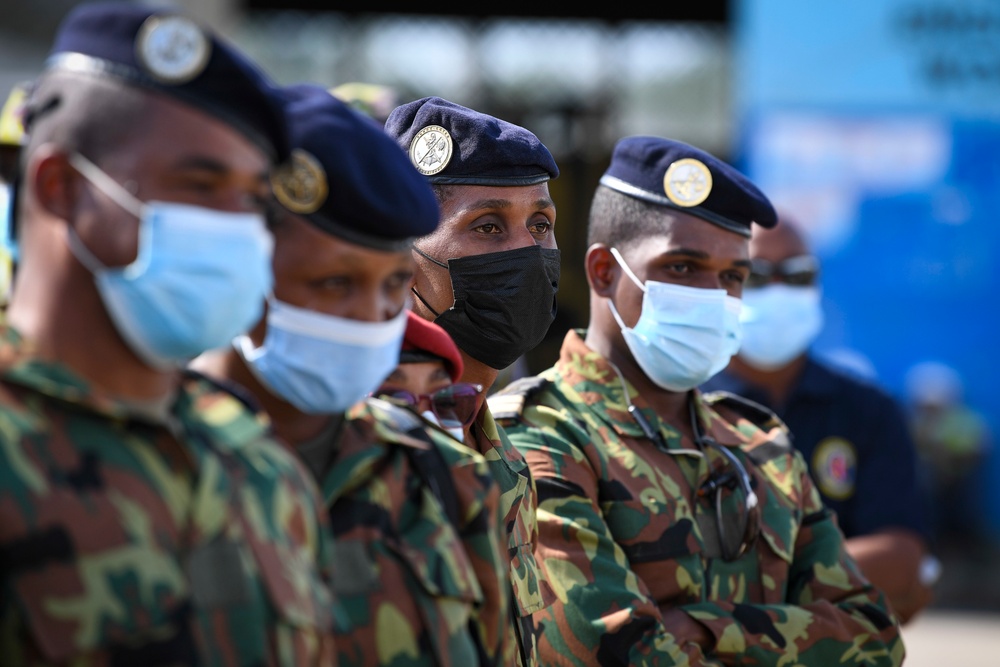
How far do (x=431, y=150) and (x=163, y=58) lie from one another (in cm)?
146

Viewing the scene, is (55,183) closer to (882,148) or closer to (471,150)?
(471,150)

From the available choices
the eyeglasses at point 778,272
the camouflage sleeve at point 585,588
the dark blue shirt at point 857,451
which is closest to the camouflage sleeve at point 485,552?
the camouflage sleeve at point 585,588

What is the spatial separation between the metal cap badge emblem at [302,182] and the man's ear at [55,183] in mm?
446

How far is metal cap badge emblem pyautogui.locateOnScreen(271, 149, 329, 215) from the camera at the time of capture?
2477mm

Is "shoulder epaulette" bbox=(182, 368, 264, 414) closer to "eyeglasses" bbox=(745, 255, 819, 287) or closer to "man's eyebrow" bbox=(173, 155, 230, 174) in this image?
"man's eyebrow" bbox=(173, 155, 230, 174)

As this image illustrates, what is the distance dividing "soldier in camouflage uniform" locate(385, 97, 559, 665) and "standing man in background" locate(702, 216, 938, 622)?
2.06 metres

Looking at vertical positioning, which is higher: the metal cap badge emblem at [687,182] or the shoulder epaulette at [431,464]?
the metal cap badge emblem at [687,182]

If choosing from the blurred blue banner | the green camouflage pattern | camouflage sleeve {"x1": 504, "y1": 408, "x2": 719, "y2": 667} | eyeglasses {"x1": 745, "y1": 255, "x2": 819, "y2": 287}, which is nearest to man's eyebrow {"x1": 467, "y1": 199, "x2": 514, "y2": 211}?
the green camouflage pattern

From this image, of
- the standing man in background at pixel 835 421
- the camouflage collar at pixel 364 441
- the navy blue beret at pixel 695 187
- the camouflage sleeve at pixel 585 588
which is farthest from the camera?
the standing man in background at pixel 835 421

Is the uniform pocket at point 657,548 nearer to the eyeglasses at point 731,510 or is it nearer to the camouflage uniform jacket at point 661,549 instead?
the camouflage uniform jacket at point 661,549

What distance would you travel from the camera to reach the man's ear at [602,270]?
407 centimetres

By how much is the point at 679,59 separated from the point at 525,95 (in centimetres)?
196

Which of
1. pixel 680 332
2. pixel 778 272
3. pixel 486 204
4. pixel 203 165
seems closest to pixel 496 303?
pixel 486 204

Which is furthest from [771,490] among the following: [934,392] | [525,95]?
[525,95]
